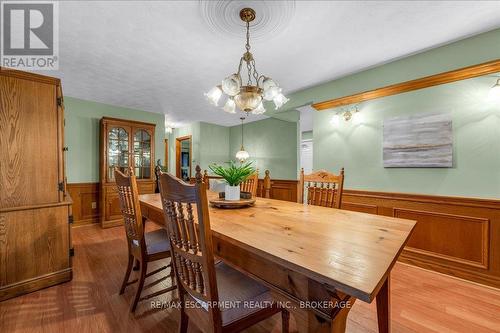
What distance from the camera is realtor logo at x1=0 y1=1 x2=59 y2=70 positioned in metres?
1.70

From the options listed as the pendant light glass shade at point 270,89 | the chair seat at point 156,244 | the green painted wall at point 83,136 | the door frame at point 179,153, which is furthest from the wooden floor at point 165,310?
the door frame at point 179,153

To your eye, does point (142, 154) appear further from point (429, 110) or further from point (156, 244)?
point (429, 110)

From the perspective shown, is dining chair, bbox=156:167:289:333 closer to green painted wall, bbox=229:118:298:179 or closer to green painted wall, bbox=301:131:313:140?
green painted wall, bbox=229:118:298:179

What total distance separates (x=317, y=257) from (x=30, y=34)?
2949 mm

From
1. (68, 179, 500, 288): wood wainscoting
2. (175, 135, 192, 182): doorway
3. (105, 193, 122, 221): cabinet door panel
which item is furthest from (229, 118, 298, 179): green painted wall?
(105, 193, 122, 221): cabinet door panel

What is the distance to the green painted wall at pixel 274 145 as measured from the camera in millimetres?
5008

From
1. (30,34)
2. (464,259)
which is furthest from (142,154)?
(464,259)

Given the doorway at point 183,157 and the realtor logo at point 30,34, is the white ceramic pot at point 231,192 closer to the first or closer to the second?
the realtor logo at point 30,34

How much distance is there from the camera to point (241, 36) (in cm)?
204

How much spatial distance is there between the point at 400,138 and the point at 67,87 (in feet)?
15.3

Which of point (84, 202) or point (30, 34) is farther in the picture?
point (84, 202)

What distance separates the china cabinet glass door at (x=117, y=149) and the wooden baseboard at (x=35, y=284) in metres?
2.22

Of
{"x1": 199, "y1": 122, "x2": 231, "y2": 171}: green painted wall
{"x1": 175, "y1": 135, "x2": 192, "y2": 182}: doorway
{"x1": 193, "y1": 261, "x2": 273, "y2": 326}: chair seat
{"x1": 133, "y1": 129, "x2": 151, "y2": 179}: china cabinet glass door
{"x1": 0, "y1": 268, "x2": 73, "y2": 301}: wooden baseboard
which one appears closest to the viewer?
{"x1": 193, "y1": 261, "x2": 273, "y2": 326}: chair seat

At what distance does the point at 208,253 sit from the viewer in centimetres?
91
